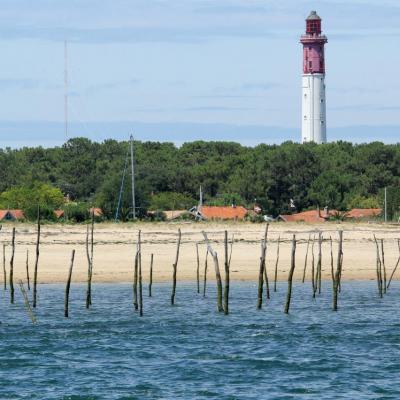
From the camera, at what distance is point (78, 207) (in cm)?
7900

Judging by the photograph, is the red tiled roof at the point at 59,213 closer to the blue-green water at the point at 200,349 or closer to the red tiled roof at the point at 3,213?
the red tiled roof at the point at 3,213

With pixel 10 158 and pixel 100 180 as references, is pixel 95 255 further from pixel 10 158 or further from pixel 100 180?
pixel 10 158

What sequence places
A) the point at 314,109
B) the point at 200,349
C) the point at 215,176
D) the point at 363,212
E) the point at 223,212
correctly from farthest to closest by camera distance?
the point at 314,109, the point at 215,176, the point at 223,212, the point at 363,212, the point at 200,349

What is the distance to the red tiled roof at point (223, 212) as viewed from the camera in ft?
281

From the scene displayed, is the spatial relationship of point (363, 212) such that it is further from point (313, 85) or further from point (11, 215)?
point (313, 85)

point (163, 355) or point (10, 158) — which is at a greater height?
point (10, 158)

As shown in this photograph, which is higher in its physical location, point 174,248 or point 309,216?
point 309,216

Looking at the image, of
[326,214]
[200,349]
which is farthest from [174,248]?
[326,214]

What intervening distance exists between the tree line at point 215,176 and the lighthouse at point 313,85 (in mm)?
9752

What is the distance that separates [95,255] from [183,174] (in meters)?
46.7

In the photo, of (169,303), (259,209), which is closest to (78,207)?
(259,209)

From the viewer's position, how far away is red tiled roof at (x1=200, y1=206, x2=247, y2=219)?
85.7m

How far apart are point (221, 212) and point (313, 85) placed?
39.3 metres

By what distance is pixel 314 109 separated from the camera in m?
123
